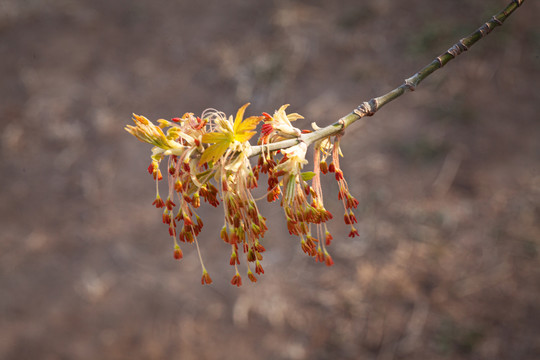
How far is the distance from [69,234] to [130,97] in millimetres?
2126

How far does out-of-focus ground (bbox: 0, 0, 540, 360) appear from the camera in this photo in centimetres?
407

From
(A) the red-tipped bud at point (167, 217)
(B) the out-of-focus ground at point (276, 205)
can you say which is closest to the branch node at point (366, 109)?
(A) the red-tipped bud at point (167, 217)

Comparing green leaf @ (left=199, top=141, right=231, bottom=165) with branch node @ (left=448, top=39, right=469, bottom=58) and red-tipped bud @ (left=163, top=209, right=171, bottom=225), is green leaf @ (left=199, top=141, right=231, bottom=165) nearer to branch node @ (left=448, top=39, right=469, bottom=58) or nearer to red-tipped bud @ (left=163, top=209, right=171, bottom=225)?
red-tipped bud @ (left=163, top=209, right=171, bottom=225)

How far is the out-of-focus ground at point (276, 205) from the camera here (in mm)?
4066

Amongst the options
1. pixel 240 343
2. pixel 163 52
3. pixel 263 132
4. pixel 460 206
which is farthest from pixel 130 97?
pixel 263 132

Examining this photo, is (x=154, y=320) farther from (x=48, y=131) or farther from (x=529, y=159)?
(x=529, y=159)

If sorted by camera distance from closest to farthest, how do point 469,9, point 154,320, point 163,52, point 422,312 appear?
point 422,312 → point 154,320 → point 469,9 → point 163,52

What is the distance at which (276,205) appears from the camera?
16.4 feet

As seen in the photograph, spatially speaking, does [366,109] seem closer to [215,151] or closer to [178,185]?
[215,151]

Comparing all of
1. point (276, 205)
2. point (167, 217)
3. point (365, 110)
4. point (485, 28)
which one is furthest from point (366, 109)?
point (276, 205)

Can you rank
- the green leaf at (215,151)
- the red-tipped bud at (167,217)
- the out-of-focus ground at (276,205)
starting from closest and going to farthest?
the green leaf at (215,151)
the red-tipped bud at (167,217)
the out-of-focus ground at (276,205)

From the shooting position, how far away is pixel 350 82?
5.72 meters

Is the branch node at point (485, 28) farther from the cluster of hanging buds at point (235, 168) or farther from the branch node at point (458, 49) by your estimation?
the cluster of hanging buds at point (235, 168)

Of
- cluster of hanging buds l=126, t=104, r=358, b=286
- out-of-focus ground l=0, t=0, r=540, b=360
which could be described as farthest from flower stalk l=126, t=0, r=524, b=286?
out-of-focus ground l=0, t=0, r=540, b=360
